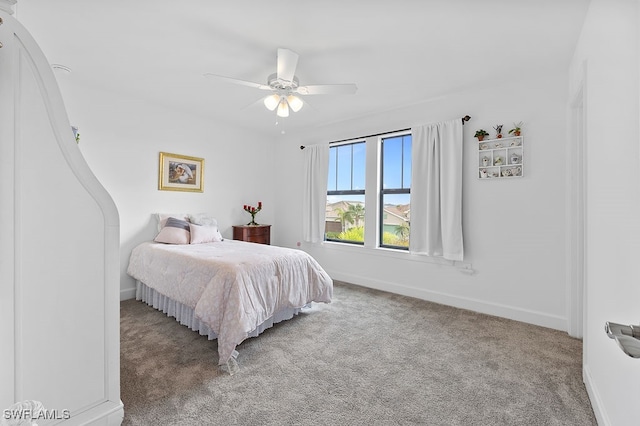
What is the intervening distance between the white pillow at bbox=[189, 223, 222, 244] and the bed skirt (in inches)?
29.7

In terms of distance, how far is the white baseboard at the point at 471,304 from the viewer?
2783mm

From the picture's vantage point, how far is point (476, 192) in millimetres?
3227

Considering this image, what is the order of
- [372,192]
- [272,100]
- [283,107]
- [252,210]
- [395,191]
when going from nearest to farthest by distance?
1. [272,100]
2. [283,107]
3. [395,191]
4. [372,192]
5. [252,210]

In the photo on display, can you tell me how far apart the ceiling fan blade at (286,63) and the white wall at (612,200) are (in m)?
1.93

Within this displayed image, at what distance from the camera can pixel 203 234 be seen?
3670mm

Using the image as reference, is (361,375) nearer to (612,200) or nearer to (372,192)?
(612,200)

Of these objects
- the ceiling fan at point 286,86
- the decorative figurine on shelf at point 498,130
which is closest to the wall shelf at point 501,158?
the decorative figurine on shelf at point 498,130

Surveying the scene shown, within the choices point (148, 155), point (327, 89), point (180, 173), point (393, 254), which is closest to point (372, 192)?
point (393, 254)

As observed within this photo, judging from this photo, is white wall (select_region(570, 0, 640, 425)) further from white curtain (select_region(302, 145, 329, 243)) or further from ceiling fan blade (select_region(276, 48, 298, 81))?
white curtain (select_region(302, 145, 329, 243))

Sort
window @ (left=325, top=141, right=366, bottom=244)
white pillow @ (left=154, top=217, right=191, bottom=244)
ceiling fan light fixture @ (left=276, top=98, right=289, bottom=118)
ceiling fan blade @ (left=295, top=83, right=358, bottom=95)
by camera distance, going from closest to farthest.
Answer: ceiling fan blade @ (left=295, top=83, right=358, bottom=95)
ceiling fan light fixture @ (left=276, top=98, right=289, bottom=118)
white pillow @ (left=154, top=217, right=191, bottom=244)
window @ (left=325, top=141, right=366, bottom=244)

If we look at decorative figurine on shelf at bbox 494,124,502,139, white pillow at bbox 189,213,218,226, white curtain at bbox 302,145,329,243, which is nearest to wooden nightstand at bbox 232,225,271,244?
white pillow at bbox 189,213,218,226

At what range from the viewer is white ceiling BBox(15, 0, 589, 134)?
6.35 feet

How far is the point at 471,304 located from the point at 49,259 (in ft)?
11.9

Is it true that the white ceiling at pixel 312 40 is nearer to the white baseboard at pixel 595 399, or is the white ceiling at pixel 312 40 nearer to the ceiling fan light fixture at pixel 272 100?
the ceiling fan light fixture at pixel 272 100
